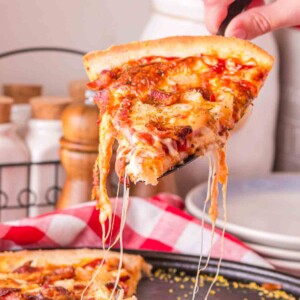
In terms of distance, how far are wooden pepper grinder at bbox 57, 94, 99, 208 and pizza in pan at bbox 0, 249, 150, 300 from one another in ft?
0.71

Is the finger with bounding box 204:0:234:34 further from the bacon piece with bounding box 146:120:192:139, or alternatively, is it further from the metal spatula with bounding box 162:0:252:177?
the bacon piece with bounding box 146:120:192:139

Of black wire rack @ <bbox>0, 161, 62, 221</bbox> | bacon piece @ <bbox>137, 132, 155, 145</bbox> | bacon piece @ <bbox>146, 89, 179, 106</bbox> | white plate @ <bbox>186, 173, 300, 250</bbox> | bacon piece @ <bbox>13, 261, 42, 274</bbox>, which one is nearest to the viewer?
bacon piece @ <bbox>137, 132, 155, 145</bbox>

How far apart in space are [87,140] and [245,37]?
0.41 meters

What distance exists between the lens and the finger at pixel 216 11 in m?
1.17

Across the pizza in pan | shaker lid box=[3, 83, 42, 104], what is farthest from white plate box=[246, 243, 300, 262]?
shaker lid box=[3, 83, 42, 104]

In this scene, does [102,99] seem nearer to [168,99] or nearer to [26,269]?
[168,99]

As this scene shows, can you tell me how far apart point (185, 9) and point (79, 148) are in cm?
39

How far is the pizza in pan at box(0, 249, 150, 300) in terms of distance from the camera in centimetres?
112

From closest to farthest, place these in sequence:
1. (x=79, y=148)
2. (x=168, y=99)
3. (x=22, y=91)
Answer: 1. (x=168, y=99)
2. (x=79, y=148)
3. (x=22, y=91)

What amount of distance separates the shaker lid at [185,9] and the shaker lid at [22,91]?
1.07 feet

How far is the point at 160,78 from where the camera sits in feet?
3.32

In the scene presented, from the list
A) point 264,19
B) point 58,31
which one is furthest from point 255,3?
point 58,31

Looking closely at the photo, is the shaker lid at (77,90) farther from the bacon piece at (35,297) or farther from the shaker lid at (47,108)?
the bacon piece at (35,297)

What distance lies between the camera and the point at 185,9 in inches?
63.1
